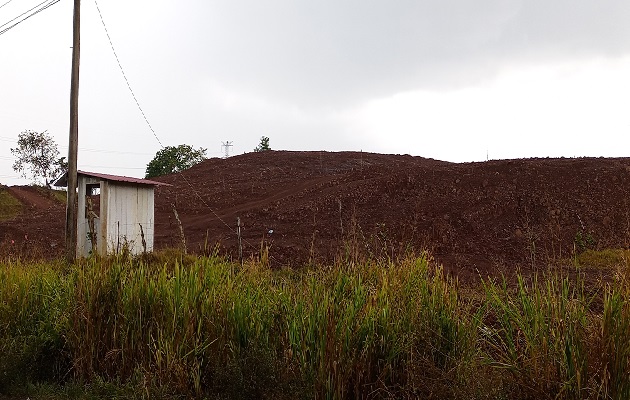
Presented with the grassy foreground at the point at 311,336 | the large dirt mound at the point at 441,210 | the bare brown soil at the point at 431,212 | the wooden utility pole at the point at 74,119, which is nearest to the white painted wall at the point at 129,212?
the bare brown soil at the point at 431,212

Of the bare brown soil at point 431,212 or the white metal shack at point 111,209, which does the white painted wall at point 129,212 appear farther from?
the bare brown soil at point 431,212

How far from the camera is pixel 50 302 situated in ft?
22.0

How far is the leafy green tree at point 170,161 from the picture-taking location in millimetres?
48000

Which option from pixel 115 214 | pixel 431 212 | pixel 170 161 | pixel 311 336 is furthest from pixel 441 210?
pixel 170 161

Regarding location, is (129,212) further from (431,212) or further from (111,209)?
(431,212)

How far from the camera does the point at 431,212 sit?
20984 mm

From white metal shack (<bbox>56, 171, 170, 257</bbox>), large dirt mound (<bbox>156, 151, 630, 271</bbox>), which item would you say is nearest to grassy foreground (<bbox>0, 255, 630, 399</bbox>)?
white metal shack (<bbox>56, 171, 170, 257</bbox>)

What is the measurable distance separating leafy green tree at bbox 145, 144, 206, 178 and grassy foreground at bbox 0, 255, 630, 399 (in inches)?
1682

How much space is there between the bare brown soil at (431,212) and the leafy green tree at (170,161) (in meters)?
18.2

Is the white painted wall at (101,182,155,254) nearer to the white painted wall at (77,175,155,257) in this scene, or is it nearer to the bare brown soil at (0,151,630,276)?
the white painted wall at (77,175,155,257)

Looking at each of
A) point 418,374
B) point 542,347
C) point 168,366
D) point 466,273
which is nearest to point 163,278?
point 168,366

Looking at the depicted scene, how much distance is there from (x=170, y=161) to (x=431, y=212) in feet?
110

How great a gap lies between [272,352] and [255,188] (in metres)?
25.6

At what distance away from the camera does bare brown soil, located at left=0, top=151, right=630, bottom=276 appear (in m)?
17.7
